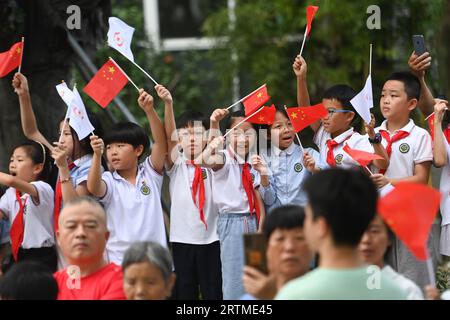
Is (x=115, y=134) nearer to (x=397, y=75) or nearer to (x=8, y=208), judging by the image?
(x=8, y=208)

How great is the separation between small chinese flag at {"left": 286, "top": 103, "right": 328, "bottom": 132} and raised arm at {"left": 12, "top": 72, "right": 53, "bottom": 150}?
1460 mm

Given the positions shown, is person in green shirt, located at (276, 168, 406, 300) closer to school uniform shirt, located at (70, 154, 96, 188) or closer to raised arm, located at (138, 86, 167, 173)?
raised arm, located at (138, 86, 167, 173)

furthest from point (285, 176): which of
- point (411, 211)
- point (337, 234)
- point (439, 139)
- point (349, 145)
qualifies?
point (337, 234)

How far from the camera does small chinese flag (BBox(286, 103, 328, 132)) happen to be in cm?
580

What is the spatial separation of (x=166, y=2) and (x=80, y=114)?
247 inches

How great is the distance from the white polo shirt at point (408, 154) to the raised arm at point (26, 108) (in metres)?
2.04

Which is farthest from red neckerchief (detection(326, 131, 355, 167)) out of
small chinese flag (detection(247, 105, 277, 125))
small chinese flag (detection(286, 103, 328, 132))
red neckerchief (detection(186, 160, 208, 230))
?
red neckerchief (detection(186, 160, 208, 230))

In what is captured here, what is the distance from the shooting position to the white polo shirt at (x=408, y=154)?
5.66 metres

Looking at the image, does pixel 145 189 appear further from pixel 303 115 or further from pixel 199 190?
pixel 303 115

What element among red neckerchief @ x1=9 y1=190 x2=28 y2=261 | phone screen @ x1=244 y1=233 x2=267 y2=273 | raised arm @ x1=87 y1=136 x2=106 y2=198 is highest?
raised arm @ x1=87 y1=136 x2=106 y2=198

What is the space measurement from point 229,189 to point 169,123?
0.52 m

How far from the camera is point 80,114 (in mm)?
A: 5625
